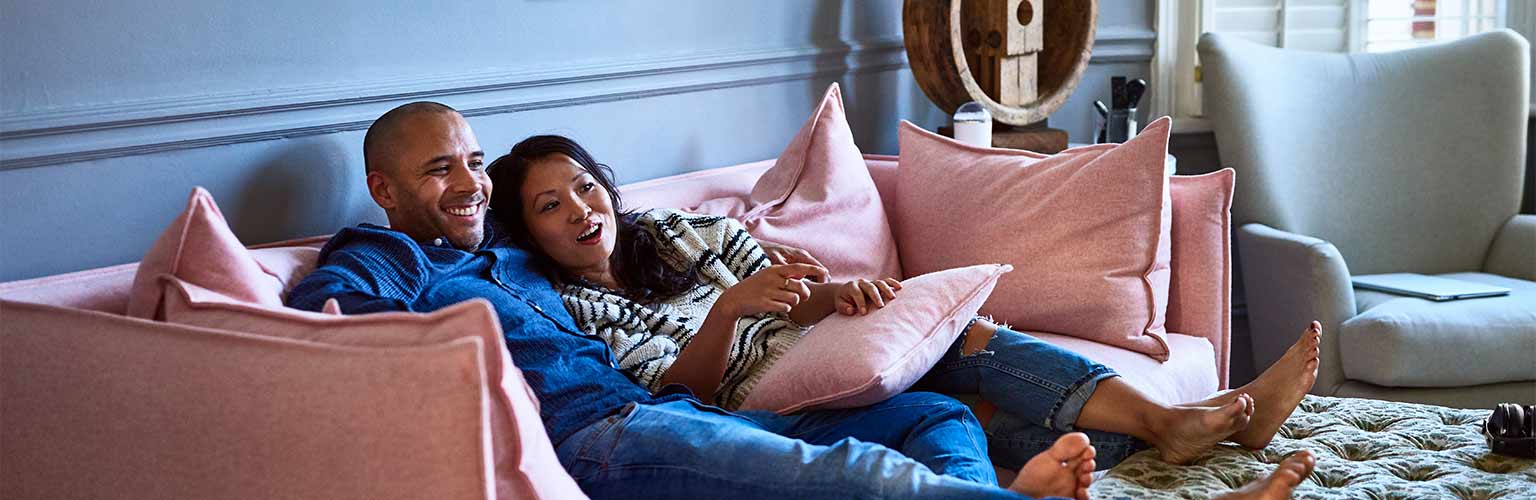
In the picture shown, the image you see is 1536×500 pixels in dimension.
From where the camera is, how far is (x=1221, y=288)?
96.9 inches

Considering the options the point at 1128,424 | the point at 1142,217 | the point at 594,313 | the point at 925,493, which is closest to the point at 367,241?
the point at 594,313

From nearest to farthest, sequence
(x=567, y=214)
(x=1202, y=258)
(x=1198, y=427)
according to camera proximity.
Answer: (x=1198, y=427) < (x=567, y=214) < (x=1202, y=258)

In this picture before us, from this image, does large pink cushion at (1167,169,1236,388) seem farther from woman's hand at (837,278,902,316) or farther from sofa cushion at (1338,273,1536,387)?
woman's hand at (837,278,902,316)

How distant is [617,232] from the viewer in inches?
84.3

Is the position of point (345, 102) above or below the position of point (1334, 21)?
below

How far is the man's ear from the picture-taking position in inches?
76.3

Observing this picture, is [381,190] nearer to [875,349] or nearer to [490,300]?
A: [490,300]

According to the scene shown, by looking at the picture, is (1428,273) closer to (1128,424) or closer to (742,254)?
(1128,424)

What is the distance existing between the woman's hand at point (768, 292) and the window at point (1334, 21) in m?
1.97

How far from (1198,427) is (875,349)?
44cm

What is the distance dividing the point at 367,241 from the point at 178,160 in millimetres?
365

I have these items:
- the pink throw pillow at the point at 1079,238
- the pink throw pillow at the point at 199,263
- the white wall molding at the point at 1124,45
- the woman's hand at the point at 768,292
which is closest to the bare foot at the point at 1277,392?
the pink throw pillow at the point at 1079,238

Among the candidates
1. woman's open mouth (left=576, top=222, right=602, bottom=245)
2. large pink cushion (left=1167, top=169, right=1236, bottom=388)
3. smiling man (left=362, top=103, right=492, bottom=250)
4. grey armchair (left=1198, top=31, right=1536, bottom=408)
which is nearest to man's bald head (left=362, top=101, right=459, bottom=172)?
smiling man (left=362, top=103, right=492, bottom=250)

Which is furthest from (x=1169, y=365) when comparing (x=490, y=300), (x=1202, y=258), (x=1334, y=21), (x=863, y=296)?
(x=1334, y=21)
